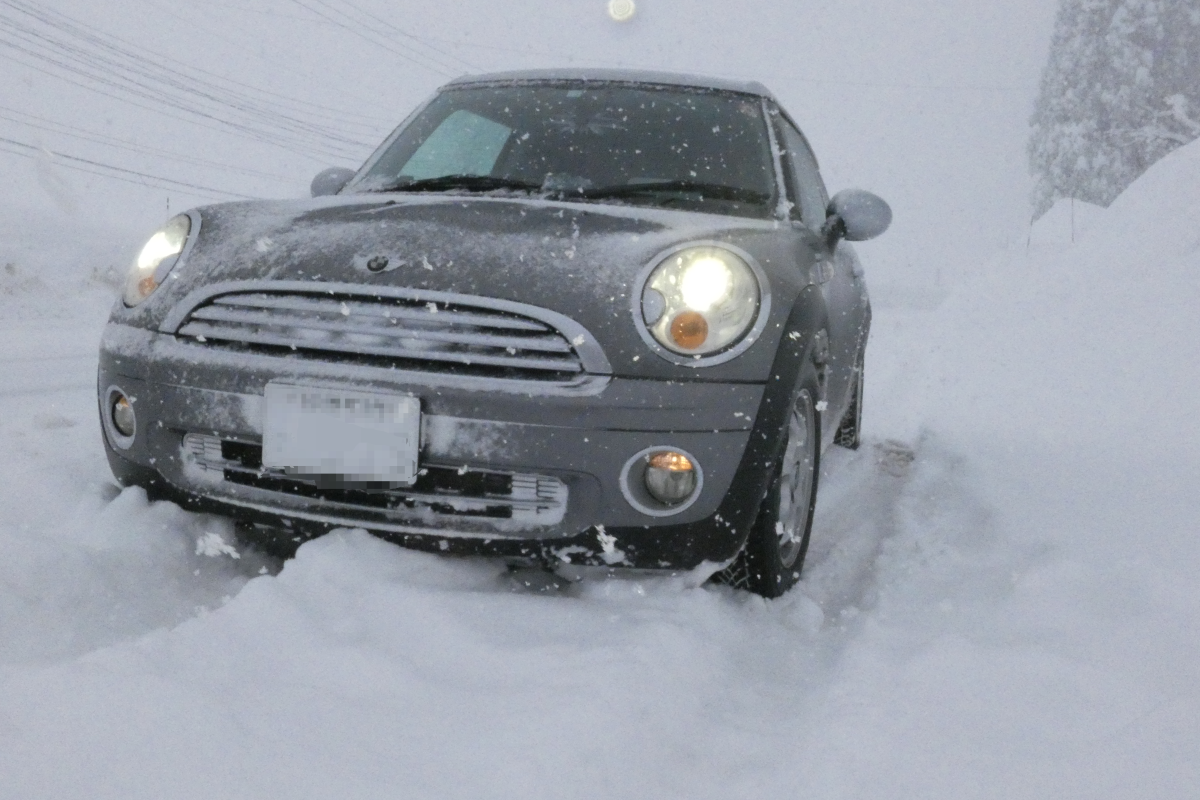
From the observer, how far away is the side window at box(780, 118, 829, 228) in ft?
11.7

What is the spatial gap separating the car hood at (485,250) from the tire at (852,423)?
2204 millimetres

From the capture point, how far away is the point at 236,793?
153 centimetres

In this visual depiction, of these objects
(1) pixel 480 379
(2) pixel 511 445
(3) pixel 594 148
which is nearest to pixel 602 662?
(2) pixel 511 445

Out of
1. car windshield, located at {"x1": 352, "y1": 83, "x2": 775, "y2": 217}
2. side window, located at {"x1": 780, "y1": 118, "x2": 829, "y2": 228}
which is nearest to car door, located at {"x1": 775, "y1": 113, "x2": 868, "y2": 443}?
side window, located at {"x1": 780, "y1": 118, "x2": 829, "y2": 228}

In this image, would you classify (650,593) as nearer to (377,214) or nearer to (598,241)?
(598,241)

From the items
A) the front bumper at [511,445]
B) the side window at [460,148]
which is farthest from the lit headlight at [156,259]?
the side window at [460,148]

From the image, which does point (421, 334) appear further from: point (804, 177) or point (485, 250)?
point (804, 177)

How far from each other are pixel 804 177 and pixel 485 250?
6.33 ft

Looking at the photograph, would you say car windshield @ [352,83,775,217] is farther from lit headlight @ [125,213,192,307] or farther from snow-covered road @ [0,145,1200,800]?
snow-covered road @ [0,145,1200,800]

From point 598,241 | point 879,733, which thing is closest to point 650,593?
point 879,733

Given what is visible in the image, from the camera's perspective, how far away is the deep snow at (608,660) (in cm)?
167

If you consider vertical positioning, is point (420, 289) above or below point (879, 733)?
→ above

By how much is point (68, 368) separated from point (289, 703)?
494 centimetres

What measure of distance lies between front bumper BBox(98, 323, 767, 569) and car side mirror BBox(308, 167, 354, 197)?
1.39m
